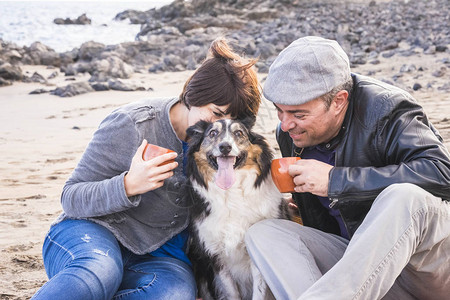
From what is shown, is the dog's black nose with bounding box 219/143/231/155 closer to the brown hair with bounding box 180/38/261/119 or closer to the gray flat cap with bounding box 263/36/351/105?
the brown hair with bounding box 180/38/261/119

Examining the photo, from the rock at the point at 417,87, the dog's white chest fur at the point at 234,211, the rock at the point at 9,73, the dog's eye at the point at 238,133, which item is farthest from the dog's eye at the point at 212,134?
the rock at the point at 9,73

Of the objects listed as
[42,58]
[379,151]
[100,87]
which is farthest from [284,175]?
[42,58]

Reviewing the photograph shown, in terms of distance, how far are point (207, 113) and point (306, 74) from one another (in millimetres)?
627

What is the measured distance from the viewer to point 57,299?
92.7 inches

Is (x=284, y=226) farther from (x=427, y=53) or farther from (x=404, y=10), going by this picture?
(x=404, y=10)

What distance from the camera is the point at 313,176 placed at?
8.61 ft

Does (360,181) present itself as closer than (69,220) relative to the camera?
Yes

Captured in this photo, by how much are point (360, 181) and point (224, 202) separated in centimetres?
99

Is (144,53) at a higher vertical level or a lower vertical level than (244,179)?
lower

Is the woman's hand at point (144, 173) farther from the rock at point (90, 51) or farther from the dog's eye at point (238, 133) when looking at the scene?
the rock at point (90, 51)

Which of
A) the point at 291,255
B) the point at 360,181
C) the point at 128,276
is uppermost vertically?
the point at 360,181

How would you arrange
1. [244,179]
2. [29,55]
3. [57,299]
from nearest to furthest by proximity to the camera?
[57,299]
[244,179]
[29,55]

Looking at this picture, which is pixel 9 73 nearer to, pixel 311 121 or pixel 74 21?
pixel 311 121

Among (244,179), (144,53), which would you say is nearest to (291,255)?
(244,179)
